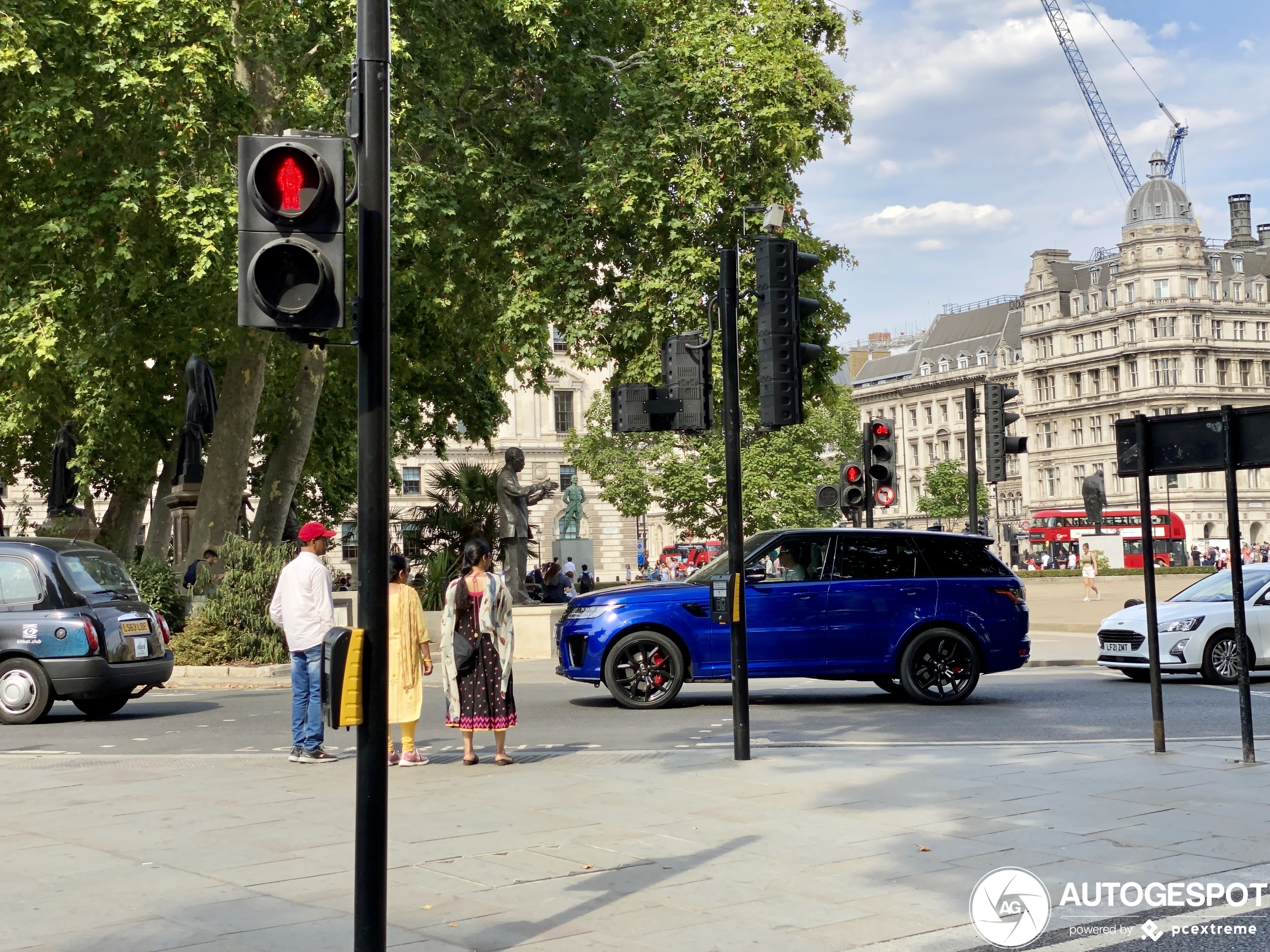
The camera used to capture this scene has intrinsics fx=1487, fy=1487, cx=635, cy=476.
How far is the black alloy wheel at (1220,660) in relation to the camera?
18.0 metres

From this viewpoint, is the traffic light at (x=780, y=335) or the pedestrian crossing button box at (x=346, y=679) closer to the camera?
the pedestrian crossing button box at (x=346, y=679)

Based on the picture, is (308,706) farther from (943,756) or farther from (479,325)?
(479,325)

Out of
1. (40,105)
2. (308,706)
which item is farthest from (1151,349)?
(308,706)

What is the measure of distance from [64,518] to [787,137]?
55.5 feet

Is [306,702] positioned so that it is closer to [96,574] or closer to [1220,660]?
[96,574]

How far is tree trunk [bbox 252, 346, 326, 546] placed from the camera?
2962cm

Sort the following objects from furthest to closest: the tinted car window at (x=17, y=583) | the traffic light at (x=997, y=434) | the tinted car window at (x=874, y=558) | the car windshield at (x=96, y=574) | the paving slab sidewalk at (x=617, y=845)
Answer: the traffic light at (x=997, y=434) < the tinted car window at (x=874, y=558) < the car windshield at (x=96, y=574) < the tinted car window at (x=17, y=583) < the paving slab sidewalk at (x=617, y=845)

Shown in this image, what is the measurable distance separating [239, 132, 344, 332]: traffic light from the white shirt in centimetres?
662

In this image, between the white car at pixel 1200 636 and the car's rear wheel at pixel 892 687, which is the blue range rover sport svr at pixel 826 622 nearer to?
the car's rear wheel at pixel 892 687

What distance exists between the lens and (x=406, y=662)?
11.2 m

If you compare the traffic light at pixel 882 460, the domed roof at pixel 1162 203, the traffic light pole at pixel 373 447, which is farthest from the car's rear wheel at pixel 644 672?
the domed roof at pixel 1162 203

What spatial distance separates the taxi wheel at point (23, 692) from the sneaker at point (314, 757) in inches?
187

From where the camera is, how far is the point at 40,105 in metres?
21.9

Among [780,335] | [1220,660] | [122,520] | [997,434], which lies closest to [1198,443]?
[780,335]
